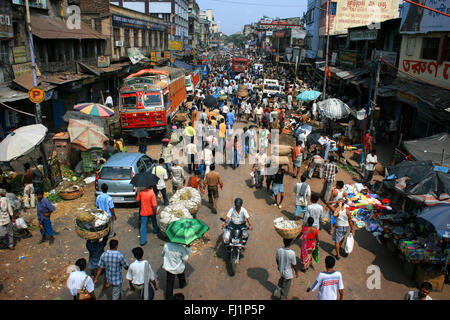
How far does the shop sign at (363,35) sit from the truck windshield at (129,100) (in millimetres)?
14892

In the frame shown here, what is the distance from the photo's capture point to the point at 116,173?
10.3m

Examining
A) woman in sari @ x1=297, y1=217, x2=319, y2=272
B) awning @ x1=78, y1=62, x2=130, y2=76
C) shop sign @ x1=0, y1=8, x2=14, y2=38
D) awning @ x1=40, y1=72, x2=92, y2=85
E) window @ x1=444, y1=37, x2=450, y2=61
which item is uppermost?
shop sign @ x1=0, y1=8, x2=14, y2=38

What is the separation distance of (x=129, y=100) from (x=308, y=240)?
1275cm

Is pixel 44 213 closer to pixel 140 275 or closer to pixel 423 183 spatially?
pixel 140 275

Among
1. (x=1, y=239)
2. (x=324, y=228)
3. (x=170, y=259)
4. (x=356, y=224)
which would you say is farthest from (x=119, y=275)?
(x=356, y=224)

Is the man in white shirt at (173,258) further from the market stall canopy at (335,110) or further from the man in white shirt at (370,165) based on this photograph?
the market stall canopy at (335,110)

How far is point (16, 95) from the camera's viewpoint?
1384 cm

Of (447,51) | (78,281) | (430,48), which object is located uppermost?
(430,48)

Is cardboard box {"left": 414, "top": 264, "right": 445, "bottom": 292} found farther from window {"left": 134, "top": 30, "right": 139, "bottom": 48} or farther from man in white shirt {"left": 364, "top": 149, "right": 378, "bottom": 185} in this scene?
Result: window {"left": 134, "top": 30, "right": 139, "bottom": 48}

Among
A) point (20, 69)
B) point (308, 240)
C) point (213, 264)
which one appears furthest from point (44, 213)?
point (20, 69)

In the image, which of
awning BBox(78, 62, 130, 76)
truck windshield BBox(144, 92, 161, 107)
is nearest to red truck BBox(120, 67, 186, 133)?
truck windshield BBox(144, 92, 161, 107)

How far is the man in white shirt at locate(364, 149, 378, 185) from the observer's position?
12.2 m

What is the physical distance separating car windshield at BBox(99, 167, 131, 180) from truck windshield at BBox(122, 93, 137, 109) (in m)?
7.42
